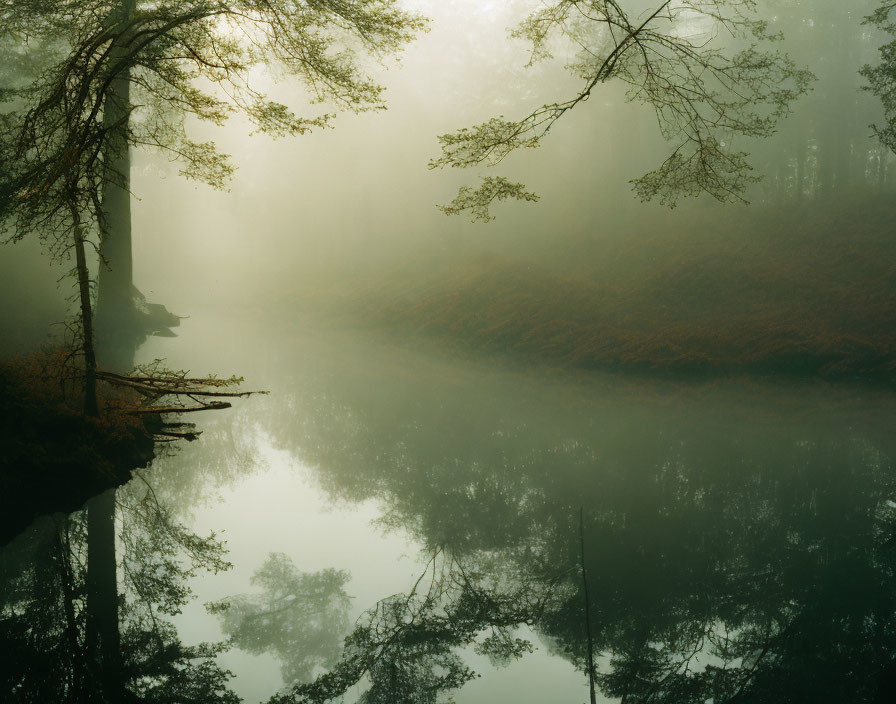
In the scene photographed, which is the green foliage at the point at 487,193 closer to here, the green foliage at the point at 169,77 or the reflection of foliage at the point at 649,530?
the green foliage at the point at 169,77

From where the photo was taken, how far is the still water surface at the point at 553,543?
3.72 metres

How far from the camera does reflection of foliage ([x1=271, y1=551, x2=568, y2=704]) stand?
3.51m

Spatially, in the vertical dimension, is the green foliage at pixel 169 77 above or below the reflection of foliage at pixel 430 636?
above

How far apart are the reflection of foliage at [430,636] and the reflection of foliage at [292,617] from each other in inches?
6.2

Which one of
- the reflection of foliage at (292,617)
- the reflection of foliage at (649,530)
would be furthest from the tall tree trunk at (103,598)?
the reflection of foliage at (649,530)

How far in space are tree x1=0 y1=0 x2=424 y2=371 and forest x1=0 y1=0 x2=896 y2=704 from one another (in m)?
0.07

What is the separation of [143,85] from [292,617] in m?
6.02

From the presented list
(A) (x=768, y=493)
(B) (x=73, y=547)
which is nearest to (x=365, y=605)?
(B) (x=73, y=547)

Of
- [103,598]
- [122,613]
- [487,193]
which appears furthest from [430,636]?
[487,193]

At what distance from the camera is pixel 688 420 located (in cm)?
1005

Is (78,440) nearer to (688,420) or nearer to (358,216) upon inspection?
(688,420)

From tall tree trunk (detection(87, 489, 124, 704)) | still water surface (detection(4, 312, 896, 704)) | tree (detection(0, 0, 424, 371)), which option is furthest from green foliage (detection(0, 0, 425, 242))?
still water surface (detection(4, 312, 896, 704))

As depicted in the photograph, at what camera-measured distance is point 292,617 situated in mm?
4223

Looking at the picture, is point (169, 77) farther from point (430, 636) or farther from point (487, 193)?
point (430, 636)
